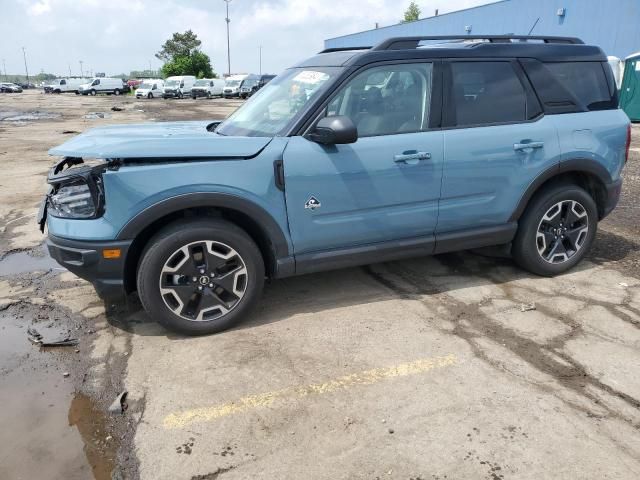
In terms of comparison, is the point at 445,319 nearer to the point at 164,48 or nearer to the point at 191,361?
the point at 191,361

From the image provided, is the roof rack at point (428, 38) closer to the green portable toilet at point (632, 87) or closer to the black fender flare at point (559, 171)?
the black fender flare at point (559, 171)

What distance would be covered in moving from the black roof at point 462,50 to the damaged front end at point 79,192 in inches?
73.6

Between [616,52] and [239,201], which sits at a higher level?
[616,52]

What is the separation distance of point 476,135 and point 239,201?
193 centimetres

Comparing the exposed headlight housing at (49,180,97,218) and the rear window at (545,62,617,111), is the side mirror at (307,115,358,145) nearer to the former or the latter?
the exposed headlight housing at (49,180,97,218)

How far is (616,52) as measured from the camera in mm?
23000

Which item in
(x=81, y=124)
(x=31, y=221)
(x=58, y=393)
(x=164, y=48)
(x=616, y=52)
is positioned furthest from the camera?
(x=164, y=48)

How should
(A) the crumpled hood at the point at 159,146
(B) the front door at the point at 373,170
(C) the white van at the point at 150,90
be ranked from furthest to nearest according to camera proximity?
(C) the white van at the point at 150,90, (B) the front door at the point at 373,170, (A) the crumpled hood at the point at 159,146

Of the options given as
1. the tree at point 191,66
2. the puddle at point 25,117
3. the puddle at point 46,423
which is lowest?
the puddle at point 25,117

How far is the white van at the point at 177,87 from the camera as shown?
46.2m

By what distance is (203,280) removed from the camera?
3.52 meters

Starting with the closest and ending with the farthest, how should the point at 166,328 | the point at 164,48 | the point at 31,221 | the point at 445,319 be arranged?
the point at 166,328, the point at 445,319, the point at 31,221, the point at 164,48

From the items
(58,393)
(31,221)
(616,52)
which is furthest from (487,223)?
(616,52)

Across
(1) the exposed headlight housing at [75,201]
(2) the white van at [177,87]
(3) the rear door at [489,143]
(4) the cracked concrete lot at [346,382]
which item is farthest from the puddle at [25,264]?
(2) the white van at [177,87]
